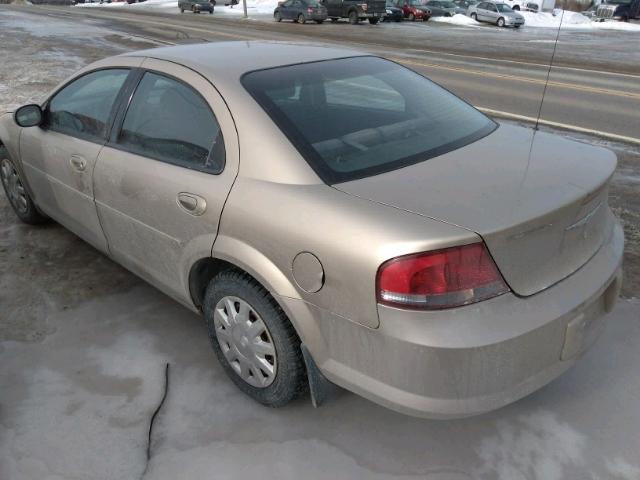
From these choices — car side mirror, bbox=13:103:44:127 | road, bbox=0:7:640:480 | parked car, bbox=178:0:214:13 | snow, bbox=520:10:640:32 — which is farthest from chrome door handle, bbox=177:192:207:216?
parked car, bbox=178:0:214:13

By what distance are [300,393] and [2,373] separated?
1555 mm

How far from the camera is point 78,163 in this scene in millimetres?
3416

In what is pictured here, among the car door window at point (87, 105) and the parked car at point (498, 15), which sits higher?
the car door window at point (87, 105)

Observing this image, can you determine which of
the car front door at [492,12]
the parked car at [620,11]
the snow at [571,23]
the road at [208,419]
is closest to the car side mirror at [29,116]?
the road at [208,419]

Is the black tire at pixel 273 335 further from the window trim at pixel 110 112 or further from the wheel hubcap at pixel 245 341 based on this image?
the window trim at pixel 110 112

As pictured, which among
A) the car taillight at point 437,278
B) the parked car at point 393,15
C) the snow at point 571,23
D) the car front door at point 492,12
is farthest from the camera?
the snow at point 571,23

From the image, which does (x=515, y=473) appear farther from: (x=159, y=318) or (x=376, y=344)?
(x=159, y=318)

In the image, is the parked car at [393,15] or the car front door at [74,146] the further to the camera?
the parked car at [393,15]

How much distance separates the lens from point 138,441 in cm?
253

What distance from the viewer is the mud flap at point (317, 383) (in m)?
2.37

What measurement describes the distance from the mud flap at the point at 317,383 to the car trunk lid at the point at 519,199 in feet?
2.29

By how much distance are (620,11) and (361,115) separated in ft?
140

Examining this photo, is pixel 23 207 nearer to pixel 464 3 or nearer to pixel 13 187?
pixel 13 187

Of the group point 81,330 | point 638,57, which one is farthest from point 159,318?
point 638,57
